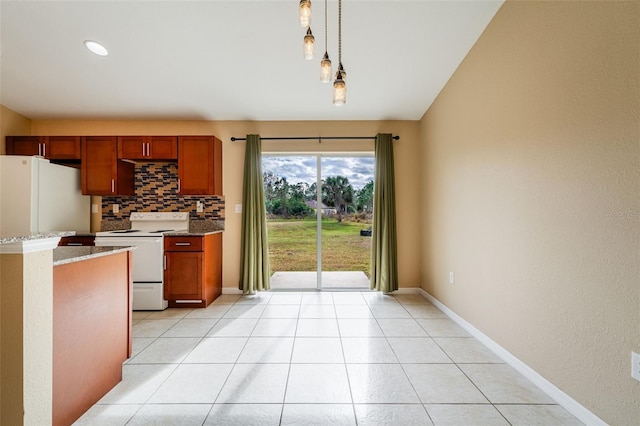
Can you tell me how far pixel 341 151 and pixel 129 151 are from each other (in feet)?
9.08

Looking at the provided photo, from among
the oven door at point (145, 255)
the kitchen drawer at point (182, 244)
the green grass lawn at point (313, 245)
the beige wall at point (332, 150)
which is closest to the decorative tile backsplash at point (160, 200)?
the beige wall at point (332, 150)

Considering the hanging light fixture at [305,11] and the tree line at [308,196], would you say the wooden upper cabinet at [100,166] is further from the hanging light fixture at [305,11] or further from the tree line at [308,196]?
the hanging light fixture at [305,11]

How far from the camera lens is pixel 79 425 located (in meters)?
1.45

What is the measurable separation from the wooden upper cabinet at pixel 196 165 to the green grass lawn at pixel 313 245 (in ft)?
3.34

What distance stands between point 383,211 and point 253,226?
1.76 m

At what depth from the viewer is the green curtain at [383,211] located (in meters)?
3.71

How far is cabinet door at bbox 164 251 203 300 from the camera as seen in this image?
3.25 metres

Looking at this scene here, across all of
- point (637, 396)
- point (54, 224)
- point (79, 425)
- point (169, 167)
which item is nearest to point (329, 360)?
point (79, 425)

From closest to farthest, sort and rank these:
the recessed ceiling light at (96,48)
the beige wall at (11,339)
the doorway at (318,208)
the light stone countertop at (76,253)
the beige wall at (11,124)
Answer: the beige wall at (11,339) < the light stone countertop at (76,253) < the recessed ceiling light at (96,48) < the beige wall at (11,124) < the doorway at (318,208)

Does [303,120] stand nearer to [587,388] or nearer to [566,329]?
[566,329]

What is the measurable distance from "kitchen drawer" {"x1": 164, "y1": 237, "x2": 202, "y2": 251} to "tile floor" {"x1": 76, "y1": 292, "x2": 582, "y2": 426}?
2.52 feet

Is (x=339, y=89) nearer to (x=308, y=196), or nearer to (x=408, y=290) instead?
(x=308, y=196)

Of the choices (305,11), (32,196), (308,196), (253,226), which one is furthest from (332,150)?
(32,196)

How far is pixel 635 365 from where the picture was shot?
1.23m
